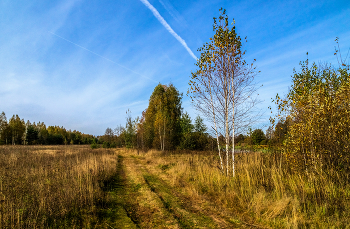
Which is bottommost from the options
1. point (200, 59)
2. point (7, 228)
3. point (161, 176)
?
point (161, 176)

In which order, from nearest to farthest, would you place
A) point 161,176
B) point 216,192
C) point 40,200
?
point 40,200, point 216,192, point 161,176

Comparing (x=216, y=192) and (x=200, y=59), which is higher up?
(x=200, y=59)

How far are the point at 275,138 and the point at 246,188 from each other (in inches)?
154

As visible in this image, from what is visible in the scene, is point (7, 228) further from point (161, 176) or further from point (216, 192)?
point (161, 176)

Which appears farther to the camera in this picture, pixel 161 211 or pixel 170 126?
pixel 170 126

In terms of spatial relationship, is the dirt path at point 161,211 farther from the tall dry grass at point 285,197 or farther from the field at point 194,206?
the tall dry grass at point 285,197

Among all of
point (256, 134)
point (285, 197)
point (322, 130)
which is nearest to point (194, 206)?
point (285, 197)

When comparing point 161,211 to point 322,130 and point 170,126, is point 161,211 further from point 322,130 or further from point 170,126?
point 170,126

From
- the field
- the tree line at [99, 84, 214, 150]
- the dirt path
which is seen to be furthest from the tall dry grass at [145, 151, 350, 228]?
the tree line at [99, 84, 214, 150]

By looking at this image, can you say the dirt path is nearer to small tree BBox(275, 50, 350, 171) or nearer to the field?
the field

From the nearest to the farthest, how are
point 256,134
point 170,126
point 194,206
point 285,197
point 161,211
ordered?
point 285,197, point 161,211, point 194,206, point 256,134, point 170,126

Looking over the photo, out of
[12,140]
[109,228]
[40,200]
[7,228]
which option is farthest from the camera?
[12,140]

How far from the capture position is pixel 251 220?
455cm

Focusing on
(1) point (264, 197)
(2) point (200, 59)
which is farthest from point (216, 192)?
(2) point (200, 59)
